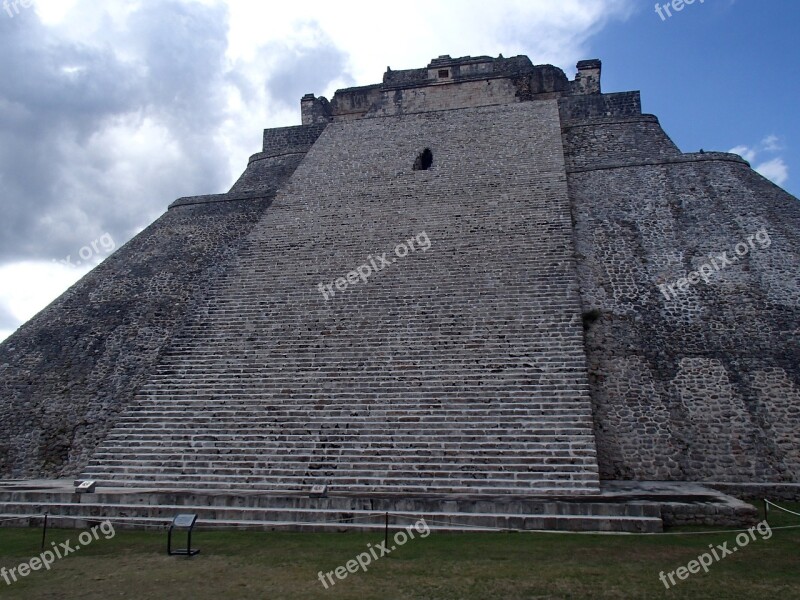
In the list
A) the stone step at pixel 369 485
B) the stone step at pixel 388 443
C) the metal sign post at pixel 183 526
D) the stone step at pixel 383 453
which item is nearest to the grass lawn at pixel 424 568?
the metal sign post at pixel 183 526

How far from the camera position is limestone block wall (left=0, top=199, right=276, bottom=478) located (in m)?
8.93

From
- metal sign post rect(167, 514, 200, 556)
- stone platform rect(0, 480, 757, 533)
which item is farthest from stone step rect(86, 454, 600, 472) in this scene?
metal sign post rect(167, 514, 200, 556)

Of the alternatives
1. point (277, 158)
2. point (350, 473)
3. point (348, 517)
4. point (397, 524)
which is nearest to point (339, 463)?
point (350, 473)

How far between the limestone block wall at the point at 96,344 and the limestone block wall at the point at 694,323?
693cm

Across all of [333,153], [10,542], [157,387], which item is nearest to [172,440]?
[157,387]

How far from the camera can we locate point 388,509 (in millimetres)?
5914

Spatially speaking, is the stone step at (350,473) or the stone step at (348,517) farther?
the stone step at (350,473)

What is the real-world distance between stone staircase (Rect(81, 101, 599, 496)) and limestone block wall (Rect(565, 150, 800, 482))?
2.10ft

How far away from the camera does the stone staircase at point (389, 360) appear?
696cm

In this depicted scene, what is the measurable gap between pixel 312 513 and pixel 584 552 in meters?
2.56

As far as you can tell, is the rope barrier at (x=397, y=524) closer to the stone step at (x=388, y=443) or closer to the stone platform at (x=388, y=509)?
the stone platform at (x=388, y=509)

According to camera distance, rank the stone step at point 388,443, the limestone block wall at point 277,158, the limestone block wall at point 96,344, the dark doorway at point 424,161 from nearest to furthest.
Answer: the stone step at point 388,443 < the limestone block wall at point 96,344 < the dark doorway at point 424,161 < the limestone block wall at point 277,158

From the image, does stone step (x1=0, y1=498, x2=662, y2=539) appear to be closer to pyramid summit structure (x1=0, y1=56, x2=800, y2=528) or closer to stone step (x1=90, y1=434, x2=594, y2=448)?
pyramid summit structure (x1=0, y1=56, x2=800, y2=528)

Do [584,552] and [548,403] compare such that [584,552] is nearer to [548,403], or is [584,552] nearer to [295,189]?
[548,403]
